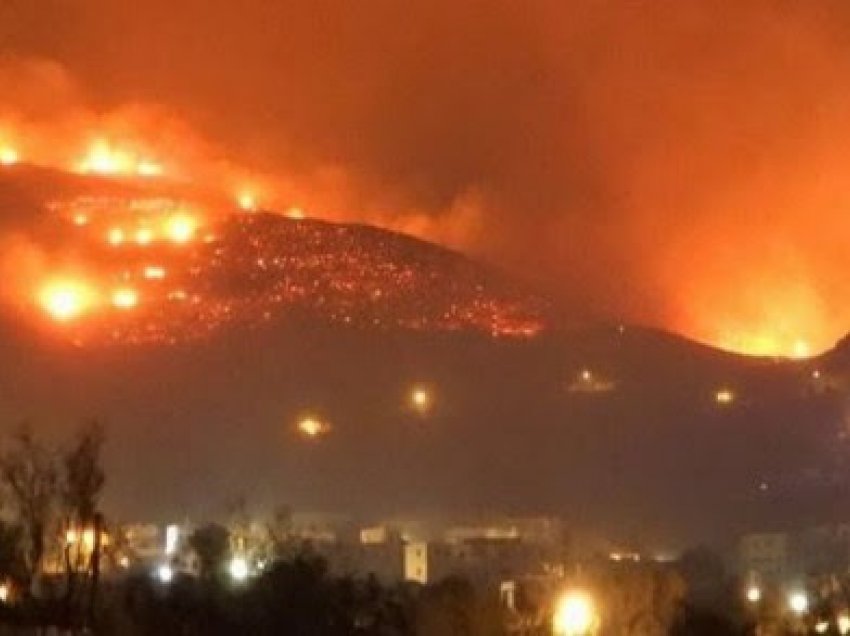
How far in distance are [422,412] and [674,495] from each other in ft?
35.8

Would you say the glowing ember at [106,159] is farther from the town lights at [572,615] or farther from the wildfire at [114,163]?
the town lights at [572,615]

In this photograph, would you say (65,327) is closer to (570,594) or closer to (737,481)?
(737,481)

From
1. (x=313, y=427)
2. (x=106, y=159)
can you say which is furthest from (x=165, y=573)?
(x=106, y=159)

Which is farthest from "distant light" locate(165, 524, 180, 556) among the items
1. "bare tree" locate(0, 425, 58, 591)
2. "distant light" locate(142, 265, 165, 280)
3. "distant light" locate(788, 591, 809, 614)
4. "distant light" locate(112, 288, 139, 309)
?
"distant light" locate(142, 265, 165, 280)

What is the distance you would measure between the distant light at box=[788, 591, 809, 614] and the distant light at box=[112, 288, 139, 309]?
40.2 m

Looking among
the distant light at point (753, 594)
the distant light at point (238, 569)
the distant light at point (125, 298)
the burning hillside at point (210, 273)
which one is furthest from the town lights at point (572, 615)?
the distant light at point (125, 298)

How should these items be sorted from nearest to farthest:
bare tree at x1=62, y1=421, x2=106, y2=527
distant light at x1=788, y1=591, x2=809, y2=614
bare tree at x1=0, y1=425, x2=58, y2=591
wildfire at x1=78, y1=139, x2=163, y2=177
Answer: bare tree at x1=62, y1=421, x2=106, y2=527 < bare tree at x1=0, y1=425, x2=58, y2=591 < distant light at x1=788, y1=591, x2=809, y2=614 < wildfire at x1=78, y1=139, x2=163, y2=177

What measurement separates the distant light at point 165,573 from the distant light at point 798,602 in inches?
555

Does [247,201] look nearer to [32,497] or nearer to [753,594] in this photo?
[753,594]

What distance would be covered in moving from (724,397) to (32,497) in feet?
188

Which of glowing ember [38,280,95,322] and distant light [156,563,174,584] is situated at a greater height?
glowing ember [38,280,95,322]

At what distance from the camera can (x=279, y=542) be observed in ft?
145

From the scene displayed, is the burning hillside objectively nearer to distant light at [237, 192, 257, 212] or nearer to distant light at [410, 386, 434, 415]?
distant light at [237, 192, 257, 212]

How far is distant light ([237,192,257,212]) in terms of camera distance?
98.9m
